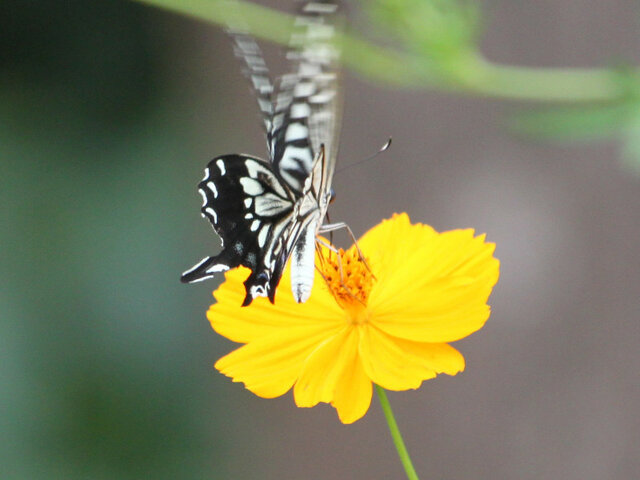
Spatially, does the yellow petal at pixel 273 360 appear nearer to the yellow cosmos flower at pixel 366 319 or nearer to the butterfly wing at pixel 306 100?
the yellow cosmos flower at pixel 366 319

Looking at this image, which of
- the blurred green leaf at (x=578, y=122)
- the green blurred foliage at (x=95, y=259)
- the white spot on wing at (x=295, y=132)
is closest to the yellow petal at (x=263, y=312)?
the white spot on wing at (x=295, y=132)

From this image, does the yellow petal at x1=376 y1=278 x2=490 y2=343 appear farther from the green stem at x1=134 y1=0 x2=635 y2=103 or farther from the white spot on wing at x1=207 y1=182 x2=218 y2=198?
the green stem at x1=134 y1=0 x2=635 y2=103

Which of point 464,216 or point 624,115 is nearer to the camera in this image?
point 624,115

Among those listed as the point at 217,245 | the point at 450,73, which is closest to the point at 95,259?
the point at 217,245

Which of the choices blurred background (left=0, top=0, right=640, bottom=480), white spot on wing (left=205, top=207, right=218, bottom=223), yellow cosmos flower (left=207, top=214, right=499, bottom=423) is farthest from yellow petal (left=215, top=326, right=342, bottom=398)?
blurred background (left=0, top=0, right=640, bottom=480)

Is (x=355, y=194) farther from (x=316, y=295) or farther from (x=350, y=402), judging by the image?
(x=350, y=402)

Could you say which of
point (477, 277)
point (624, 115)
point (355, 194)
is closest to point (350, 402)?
point (477, 277)
